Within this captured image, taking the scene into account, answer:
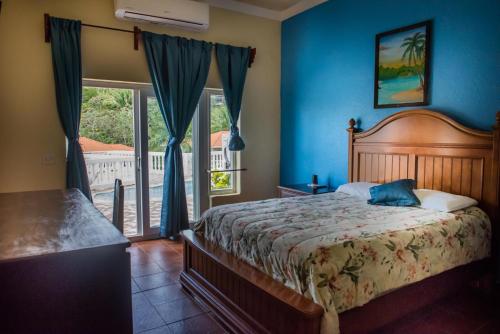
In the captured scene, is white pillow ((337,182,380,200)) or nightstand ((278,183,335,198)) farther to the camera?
nightstand ((278,183,335,198))

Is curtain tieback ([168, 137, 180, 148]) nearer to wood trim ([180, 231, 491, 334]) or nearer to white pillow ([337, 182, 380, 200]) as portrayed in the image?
wood trim ([180, 231, 491, 334])

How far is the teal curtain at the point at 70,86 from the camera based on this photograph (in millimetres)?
3539

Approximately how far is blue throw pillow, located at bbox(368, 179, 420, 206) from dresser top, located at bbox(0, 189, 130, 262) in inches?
88.0

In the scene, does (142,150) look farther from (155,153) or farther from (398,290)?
(398,290)

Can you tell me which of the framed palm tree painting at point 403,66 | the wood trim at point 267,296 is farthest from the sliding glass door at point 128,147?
the framed palm tree painting at point 403,66

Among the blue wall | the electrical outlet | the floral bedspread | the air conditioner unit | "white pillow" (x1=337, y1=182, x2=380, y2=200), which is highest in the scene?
the air conditioner unit

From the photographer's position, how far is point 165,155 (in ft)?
14.1

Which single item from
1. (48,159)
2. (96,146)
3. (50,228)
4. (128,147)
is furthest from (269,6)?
(50,228)

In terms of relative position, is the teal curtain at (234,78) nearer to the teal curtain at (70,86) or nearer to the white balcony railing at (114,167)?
the white balcony railing at (114,167)

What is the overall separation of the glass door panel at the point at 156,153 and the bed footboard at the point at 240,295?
59.1 inches

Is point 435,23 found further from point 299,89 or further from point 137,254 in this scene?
point 137,254

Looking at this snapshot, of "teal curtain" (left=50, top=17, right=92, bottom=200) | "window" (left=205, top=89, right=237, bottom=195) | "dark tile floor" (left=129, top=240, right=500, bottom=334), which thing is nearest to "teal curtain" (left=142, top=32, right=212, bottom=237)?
"window" (left=205, top=89, right=237, bottom=195)

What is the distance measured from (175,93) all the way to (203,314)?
2517 millimetres

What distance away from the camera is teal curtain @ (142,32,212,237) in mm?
4094
